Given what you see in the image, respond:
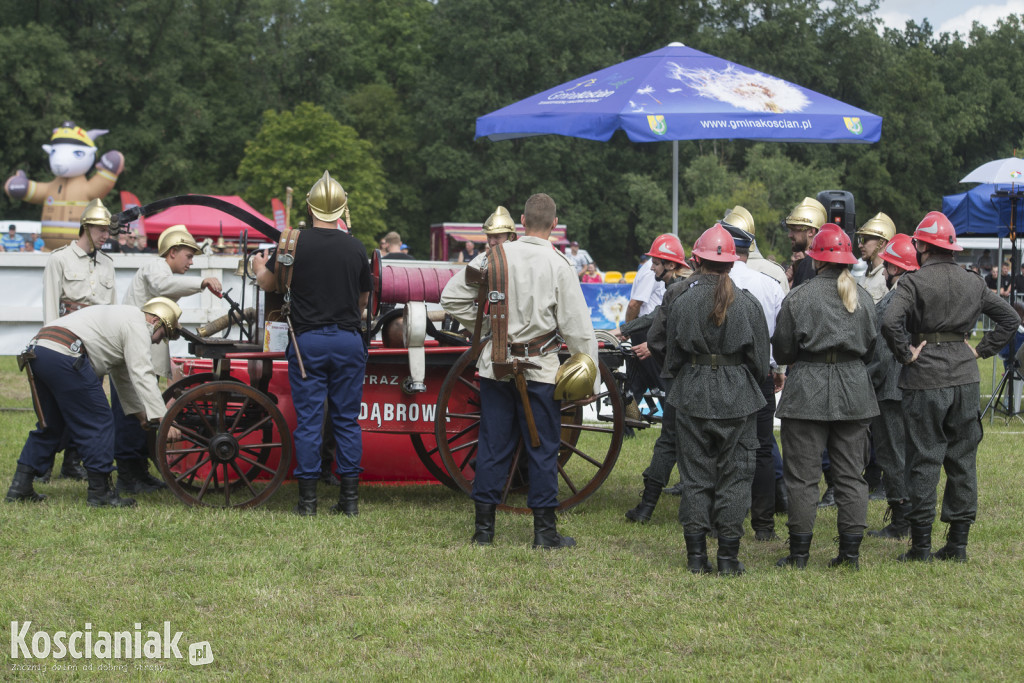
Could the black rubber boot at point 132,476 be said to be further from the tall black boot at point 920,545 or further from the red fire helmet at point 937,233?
A: the red fire helmet at point 937,233

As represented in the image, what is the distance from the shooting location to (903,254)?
6328 mm

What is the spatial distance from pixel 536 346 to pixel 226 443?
6.53 ft

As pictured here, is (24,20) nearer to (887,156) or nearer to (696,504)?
(887,156)

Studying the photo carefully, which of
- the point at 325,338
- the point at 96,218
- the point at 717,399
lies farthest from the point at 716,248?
the point at 96,218

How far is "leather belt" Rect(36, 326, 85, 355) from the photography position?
248 inches

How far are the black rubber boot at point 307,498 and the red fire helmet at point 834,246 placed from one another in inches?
123

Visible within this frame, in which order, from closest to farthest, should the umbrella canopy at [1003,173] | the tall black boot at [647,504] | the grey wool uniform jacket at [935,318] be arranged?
the grey wool uniform jacket at [935,318], the tall black boot at [647,504], the umbrella canopy at [1003,173]

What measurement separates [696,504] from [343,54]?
42.1m

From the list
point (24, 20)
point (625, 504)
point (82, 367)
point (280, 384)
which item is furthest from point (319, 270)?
point (24, 20)

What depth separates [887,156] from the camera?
49.2 m

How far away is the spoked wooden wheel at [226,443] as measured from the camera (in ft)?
21.2

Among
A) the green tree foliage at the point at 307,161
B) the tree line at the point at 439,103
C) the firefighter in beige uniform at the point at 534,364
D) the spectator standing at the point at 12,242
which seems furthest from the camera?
the green tree foliage at the point at 307,161

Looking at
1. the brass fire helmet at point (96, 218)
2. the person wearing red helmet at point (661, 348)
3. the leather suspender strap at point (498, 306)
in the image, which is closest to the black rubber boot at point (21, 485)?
the brass fire helmet at point (96, 218)

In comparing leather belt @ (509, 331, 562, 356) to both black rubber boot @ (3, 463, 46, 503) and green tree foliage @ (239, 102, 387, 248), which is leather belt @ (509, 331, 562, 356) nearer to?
black rubber boot @ (3, 463, 46, 503)
